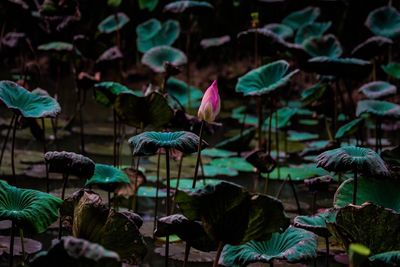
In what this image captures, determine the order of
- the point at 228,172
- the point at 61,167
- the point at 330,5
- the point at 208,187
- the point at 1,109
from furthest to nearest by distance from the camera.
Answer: the point at 330,5 < the point at 1,109 < the point at 228,172 < the point at 61,167 < the point at 208,187

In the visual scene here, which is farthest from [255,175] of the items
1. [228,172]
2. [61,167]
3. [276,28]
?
[61,167]

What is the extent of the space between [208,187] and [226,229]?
0.26ft

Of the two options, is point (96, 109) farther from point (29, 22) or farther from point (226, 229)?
point (226, 229)

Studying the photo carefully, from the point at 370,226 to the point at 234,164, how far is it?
1.66m

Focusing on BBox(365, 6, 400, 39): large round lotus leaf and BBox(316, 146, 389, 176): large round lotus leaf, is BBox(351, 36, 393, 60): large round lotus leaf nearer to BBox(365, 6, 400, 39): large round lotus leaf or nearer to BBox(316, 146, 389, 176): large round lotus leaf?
BBox(365, 6, 400, 39): large round lotus leaf

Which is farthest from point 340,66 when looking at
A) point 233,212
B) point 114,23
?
point 114,23

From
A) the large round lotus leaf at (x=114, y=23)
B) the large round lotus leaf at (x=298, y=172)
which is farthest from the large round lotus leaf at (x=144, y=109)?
the large round lotus leaf at (x=114, y=23)

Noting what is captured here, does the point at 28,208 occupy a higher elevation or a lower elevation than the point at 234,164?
higher

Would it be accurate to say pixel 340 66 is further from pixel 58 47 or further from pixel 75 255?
pixel 75 255

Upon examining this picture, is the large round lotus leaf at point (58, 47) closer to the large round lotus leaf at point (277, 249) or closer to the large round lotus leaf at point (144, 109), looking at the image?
the large round lotus leaf at point (144, 109)

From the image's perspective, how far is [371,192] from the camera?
151 centimetres

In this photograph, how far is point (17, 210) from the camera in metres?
1.24

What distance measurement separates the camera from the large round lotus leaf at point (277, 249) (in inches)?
46.0

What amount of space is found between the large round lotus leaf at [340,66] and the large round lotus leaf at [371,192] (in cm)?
79
